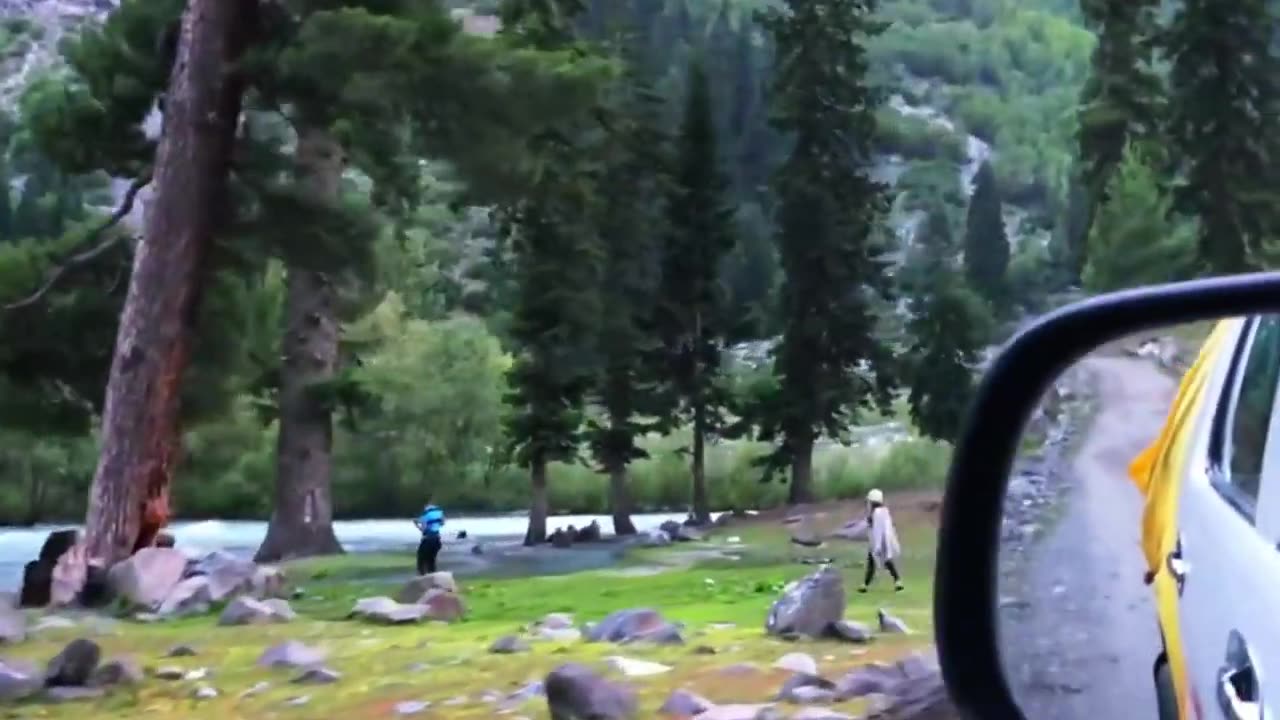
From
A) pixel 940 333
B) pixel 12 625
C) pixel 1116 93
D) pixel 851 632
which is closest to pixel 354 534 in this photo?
pixel 12 625

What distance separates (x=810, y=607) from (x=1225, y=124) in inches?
51.8

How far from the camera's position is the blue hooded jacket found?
2.91 meters

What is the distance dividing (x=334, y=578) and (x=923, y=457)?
1.17m

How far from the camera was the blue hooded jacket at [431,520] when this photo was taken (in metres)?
2.91

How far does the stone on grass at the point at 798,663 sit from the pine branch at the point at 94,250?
1.63m

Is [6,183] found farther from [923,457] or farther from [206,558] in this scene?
[923,457]

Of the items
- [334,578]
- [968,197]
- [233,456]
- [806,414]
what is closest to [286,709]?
[334,578]

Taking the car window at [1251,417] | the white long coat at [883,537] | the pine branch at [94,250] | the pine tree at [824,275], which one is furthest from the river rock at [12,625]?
the car window at [1251,417]

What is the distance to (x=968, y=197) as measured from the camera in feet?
10.3

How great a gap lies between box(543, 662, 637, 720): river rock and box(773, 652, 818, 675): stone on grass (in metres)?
0.28

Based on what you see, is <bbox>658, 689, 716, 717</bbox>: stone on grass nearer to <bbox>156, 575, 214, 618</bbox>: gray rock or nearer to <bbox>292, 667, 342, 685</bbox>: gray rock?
<bbox>292, 667, 342, 685</bbox>: gray rock

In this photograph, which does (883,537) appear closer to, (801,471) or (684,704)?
(801,471)

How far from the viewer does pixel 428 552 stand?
292 cm

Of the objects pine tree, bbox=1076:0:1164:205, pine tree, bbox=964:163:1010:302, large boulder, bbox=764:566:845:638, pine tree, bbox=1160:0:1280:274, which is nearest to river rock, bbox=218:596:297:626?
large boulder, bbox=764:566:845:638
